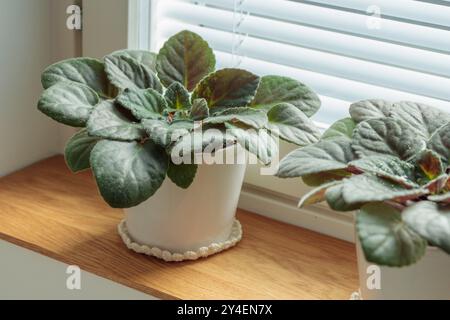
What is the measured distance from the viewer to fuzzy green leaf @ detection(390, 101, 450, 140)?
75 centimetres

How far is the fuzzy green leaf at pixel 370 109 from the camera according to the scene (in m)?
0.77

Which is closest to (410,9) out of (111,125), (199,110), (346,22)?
(346,22)

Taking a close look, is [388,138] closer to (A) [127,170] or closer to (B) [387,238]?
(B) [387,238]

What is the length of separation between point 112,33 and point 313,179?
0.44m

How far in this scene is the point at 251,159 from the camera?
3.12 feet

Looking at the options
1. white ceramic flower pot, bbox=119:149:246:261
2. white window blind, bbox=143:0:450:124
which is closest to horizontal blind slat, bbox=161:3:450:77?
white window blind, bbox=143:0:450:124

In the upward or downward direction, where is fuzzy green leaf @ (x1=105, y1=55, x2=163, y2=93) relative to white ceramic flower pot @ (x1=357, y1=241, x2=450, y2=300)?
upward

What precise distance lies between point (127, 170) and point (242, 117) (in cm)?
14

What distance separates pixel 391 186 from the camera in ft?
2.18

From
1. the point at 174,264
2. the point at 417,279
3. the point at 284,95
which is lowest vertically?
the point at 174,264

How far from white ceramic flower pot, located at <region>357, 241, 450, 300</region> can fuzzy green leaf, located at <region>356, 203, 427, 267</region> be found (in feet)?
0.19

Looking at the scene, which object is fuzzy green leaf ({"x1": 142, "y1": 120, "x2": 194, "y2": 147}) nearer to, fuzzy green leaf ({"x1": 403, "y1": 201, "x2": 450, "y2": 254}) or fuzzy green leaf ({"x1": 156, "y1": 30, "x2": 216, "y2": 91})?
fuzzy green leaf ({"x1": 156, "y1": 30, "x2": 216, "y2": 91})

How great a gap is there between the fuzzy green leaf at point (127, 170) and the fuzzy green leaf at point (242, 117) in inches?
2.8
